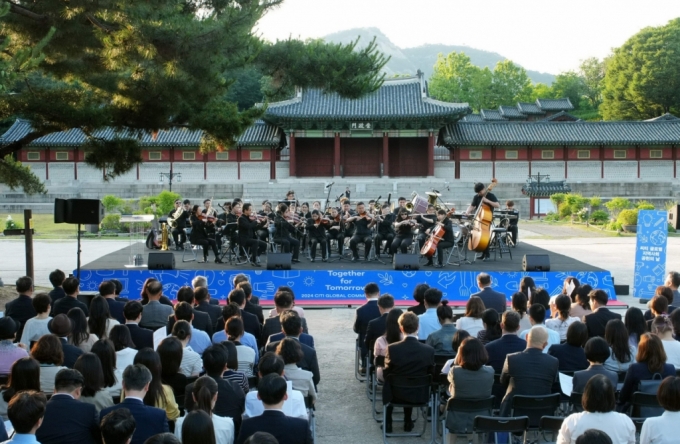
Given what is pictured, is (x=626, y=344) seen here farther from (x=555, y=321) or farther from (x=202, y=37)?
(x=202, y=37)

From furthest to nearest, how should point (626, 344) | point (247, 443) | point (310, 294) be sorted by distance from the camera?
point (310, 294), point (626, 344), point (247, 443)

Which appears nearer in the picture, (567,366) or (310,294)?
(567,366)

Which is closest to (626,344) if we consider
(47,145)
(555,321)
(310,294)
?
(555,321)

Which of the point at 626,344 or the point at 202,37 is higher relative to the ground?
the point at 202,37

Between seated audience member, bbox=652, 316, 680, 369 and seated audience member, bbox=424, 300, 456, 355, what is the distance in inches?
75.1

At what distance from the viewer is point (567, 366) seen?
6.69m

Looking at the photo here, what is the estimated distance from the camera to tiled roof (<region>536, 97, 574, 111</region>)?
61000 mm

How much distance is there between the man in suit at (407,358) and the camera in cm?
682

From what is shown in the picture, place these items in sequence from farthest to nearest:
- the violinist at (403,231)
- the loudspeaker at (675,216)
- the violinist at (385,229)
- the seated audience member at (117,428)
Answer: the violinist at (385,229)
the violinist at (403,231)
the loudspeaker at (675,216)
the seated audience member at (117,428)

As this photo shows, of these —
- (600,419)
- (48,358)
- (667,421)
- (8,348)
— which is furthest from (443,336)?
(8,348)

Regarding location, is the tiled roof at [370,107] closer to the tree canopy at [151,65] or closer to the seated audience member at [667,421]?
the tree canopy at [151,65]

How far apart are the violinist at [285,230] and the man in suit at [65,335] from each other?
35.8 ft

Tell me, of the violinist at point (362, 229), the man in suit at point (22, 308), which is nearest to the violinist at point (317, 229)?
the violinist at point (362, 229)

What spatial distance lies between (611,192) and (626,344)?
117 feet
